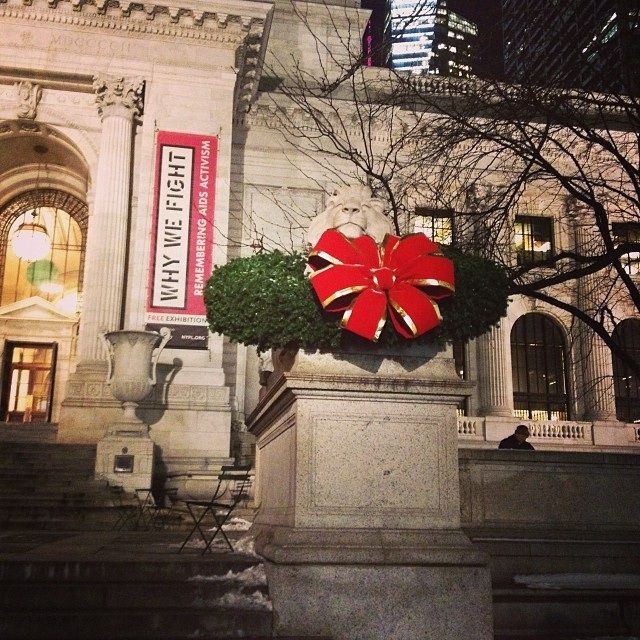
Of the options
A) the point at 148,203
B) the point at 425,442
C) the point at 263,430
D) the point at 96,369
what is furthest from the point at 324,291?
the point at 148,203

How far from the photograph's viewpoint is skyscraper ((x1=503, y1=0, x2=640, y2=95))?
1000 cm

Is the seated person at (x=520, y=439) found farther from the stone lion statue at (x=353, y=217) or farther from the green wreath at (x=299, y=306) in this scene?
the stone lion statue at (x=353, y=217)

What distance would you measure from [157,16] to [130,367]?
39.4ft

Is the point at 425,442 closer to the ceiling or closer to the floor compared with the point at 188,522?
closer to the ceiling

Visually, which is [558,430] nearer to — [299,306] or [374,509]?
[374,509]

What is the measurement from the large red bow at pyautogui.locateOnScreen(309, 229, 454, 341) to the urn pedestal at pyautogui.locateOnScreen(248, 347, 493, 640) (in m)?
0.49

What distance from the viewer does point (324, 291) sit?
5.62 metres

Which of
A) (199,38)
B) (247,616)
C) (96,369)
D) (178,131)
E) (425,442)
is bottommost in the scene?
(247,616)

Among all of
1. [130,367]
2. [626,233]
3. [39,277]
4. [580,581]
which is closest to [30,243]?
[39,277]

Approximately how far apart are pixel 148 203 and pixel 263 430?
14153 millimetres

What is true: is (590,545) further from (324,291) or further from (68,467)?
(68,467)

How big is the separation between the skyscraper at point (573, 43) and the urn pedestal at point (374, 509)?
633 cm

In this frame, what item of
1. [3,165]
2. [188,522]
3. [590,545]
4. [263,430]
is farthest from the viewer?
[3,165]

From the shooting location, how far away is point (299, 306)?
5.87m
